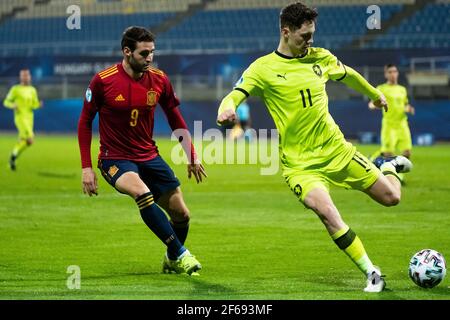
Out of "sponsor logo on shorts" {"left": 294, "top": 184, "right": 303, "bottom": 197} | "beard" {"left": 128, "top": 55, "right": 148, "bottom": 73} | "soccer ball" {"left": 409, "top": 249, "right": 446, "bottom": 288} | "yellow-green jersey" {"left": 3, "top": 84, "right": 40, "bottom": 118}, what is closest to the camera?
"soccer ball" {"left": 409, "top": 249, "right": 446, "bottom": 288}

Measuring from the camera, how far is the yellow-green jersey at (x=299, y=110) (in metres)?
8.48

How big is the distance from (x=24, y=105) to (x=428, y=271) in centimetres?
1904

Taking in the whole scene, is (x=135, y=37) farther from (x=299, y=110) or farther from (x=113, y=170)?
(x=299, y=110)

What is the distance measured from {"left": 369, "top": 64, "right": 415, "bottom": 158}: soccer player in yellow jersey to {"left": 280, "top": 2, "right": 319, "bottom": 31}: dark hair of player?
1272cm

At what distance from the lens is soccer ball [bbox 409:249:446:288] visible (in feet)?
26.6

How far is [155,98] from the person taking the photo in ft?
30.7

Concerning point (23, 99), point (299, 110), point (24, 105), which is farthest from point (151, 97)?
point (23, 99)

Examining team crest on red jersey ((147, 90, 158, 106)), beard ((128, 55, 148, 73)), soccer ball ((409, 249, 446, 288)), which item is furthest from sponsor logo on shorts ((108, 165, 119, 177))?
soccer ball ((409, 249, 446, 288))

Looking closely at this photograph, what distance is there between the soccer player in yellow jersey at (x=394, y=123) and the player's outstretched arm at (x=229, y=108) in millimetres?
12798

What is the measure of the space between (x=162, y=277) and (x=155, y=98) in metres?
1.68

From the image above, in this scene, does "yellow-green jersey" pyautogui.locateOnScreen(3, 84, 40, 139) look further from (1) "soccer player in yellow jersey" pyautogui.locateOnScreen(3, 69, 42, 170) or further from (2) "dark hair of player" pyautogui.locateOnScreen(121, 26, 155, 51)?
(2) "dark hair of player" pyautogui.locateOnScreen(121, 26, 155, 51)

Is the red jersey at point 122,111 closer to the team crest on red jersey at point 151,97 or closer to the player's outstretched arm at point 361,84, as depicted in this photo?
the team crest on red jersey at point 151,97
